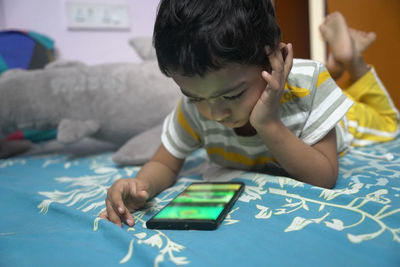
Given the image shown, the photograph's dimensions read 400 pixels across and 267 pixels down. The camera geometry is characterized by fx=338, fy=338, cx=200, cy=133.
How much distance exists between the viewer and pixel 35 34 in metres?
1.42

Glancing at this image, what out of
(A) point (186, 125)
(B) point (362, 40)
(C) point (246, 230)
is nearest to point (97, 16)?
(A) point (186, 125)

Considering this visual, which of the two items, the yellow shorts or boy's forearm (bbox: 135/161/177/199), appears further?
the yellow shorts

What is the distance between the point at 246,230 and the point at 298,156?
188 millimetres

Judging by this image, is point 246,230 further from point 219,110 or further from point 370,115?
point 370,115

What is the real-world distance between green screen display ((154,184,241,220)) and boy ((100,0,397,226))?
59 mm

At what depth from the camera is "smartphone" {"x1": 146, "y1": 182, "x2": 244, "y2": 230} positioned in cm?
48

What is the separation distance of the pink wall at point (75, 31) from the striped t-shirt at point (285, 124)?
91 cm

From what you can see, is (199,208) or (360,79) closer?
(199,208)

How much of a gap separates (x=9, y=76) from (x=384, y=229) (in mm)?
1160

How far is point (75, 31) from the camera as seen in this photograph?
1.52m

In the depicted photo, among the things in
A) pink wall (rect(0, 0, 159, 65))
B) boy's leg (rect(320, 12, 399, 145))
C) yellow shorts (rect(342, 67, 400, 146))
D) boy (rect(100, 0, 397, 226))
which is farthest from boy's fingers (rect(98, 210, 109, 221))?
pink wall (rect(0, 0, 159, 65))

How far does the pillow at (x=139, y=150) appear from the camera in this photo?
0.90 metres

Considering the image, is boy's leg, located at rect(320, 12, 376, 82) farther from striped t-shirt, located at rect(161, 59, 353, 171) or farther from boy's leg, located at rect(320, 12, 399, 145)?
striped t-shirt, located at rect(161, 59, 353, 171)

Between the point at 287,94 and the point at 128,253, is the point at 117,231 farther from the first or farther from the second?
the point at 287,94
